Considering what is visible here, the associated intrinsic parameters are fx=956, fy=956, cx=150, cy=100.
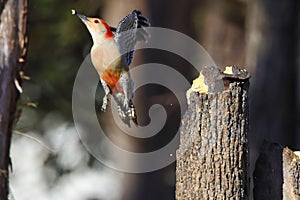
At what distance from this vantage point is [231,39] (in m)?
10.6

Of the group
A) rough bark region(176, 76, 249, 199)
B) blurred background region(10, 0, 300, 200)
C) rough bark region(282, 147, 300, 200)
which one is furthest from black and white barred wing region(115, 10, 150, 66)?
blurred background region(10, 0, 300, 200)

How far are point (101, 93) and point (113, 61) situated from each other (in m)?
5.49

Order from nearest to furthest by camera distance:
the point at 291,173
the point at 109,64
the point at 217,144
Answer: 1. the point at 109,64
2. the point at 217,144
3. the point at 291,173

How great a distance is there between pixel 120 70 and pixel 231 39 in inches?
300

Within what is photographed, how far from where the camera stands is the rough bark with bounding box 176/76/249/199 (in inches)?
136

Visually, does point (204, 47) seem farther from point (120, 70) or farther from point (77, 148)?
point (120, 70)

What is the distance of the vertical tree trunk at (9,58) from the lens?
368 centimetres

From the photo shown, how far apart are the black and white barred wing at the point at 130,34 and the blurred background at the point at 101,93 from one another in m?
4.63

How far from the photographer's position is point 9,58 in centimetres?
368

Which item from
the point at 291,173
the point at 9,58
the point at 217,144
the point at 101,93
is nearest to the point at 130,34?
the point at 217,144

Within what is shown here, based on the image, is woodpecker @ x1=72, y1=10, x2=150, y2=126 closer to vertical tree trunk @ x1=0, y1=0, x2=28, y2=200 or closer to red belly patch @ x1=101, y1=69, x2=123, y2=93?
red belly patch @ x1=101, y1=69, x2=123, y2=93

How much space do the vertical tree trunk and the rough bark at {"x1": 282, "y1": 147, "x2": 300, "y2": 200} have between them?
41.8 inches

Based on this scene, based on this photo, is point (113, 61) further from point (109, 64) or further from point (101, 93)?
point (101, 93)

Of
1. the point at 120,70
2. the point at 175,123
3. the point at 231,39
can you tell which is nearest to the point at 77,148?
the point at 175,123
